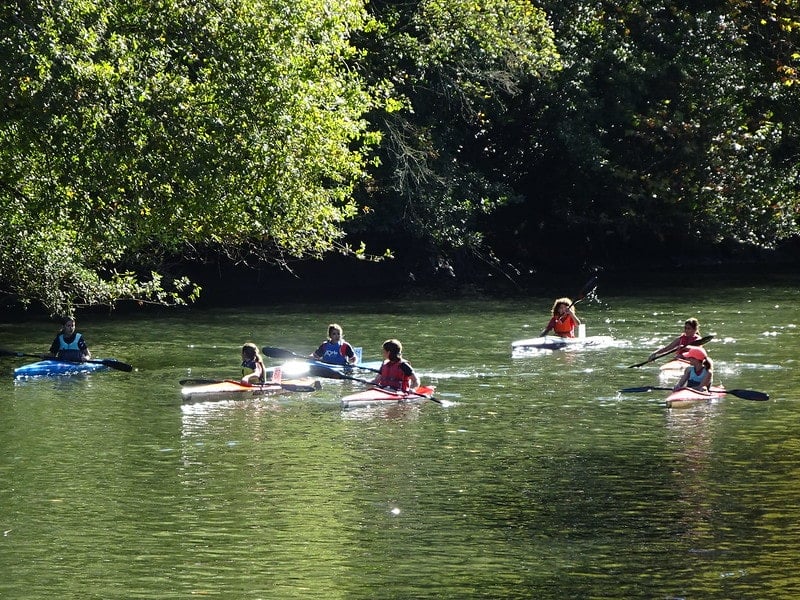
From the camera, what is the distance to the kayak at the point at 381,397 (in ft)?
74.7

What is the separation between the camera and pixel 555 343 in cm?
2952

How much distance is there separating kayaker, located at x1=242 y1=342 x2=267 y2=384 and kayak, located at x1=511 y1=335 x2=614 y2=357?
21.4 feet

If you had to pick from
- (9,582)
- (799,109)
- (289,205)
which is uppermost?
(799,109)

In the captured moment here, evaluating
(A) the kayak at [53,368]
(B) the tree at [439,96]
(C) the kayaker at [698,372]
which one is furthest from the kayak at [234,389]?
(B) the tree at [439,96]

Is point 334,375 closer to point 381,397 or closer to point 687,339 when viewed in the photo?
point 381,397

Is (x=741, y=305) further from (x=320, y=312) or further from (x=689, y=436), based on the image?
(x=689, y=436)

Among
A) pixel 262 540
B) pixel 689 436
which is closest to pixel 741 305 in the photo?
pixel 689 436

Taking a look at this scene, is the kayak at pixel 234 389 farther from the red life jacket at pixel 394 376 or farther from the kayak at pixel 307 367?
the red life jacket at pixel 394 376

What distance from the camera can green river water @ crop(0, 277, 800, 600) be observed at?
520 inches

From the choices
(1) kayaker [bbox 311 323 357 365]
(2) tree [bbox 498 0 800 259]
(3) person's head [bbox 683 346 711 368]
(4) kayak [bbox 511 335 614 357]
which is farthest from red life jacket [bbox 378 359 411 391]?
(2) tree [bbox 498 0 800 259]

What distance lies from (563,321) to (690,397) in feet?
24.6

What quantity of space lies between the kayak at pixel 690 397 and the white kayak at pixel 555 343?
20.3ft

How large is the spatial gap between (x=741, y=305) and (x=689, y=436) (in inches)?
712

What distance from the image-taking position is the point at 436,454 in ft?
62.0
